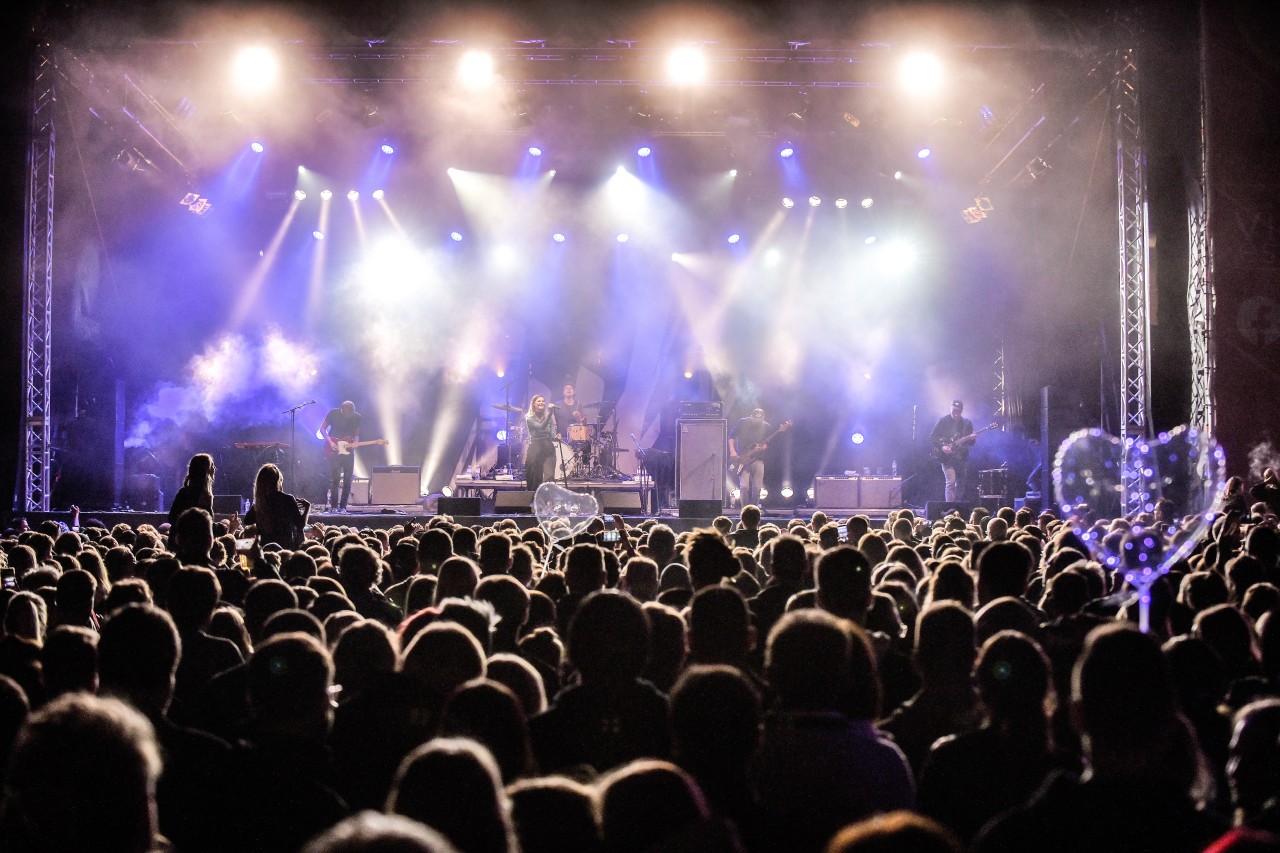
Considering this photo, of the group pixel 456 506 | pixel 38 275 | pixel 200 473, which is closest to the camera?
pixel 200 473

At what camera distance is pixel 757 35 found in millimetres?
13164

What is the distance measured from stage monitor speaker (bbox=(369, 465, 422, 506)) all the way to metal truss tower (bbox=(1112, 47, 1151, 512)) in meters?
11.9

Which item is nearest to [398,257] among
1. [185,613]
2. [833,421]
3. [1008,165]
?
[833,421]

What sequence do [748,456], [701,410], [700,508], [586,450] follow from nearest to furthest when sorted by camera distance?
[700,508], [701,410], [586,450], [748,456]

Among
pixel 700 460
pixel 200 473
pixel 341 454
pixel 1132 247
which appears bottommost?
pixel 200 473

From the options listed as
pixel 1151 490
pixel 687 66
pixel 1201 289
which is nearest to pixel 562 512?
pixel 1151 490

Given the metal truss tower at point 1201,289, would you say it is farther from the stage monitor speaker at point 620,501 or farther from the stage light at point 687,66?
the stage monitor speaker at point 620,501

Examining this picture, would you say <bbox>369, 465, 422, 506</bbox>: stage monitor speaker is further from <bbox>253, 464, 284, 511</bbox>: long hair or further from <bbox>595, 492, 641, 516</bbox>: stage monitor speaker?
<bbox>253, 464, 284, 511</bbox>: long hair

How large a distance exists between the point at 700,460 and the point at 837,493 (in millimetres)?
2983

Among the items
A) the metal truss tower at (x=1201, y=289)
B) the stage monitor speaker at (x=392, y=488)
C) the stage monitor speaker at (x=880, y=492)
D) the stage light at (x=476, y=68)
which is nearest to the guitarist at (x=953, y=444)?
the stage monitor speaker at (x=880, y=492)

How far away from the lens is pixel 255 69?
1462 cm

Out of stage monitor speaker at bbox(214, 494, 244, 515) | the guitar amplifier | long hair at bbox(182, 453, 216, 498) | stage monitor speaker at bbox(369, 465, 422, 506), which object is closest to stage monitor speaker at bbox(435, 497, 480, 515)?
stage monitor speaker at bbox(214, 494, 244, 515)

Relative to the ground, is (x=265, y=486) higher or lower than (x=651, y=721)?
higher

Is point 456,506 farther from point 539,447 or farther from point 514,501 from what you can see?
point 539,447
